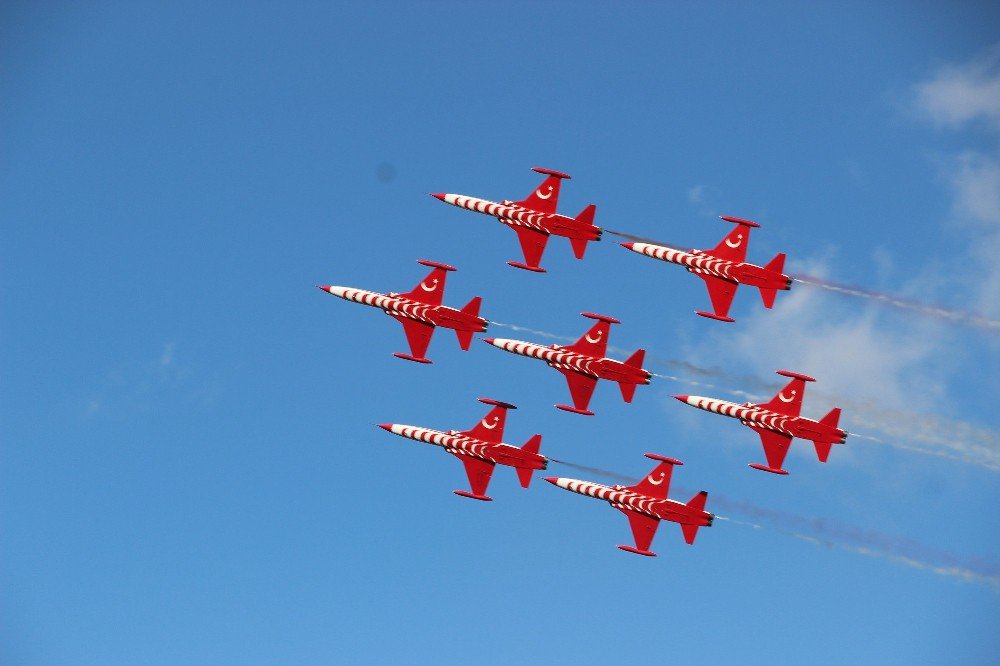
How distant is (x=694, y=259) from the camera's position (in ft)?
511

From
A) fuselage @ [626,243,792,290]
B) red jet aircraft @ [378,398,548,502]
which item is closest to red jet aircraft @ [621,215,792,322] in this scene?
fuselage @ [626,243,792,290]

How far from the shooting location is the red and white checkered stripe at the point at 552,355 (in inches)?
6156

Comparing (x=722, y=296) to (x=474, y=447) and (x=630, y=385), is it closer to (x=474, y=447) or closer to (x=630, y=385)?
(x=630, y=385)

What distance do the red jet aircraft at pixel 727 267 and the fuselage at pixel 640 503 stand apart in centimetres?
1729

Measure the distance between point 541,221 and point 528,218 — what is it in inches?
53.0

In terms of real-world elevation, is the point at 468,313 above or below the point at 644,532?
above

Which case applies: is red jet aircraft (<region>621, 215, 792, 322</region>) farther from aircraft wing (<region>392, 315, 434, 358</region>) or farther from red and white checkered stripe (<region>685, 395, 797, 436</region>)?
aircraft wing (<region>392, 315, 434, 358</region>)

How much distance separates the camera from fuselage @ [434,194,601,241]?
155 meters

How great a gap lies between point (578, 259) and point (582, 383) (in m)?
11.4

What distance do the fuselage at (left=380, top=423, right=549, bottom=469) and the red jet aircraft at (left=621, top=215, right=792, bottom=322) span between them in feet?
67.6

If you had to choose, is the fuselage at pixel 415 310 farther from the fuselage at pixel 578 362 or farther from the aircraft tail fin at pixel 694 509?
the aircraft tail fin at pixel 694 509

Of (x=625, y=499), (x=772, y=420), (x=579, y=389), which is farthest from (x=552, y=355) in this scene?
(x=772, y=420)

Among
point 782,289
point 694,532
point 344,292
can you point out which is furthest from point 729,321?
point 344,292

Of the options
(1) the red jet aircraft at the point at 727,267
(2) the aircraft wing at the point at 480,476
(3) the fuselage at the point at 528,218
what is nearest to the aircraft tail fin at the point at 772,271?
(1) the red jet aircraft at the point at 727,267
